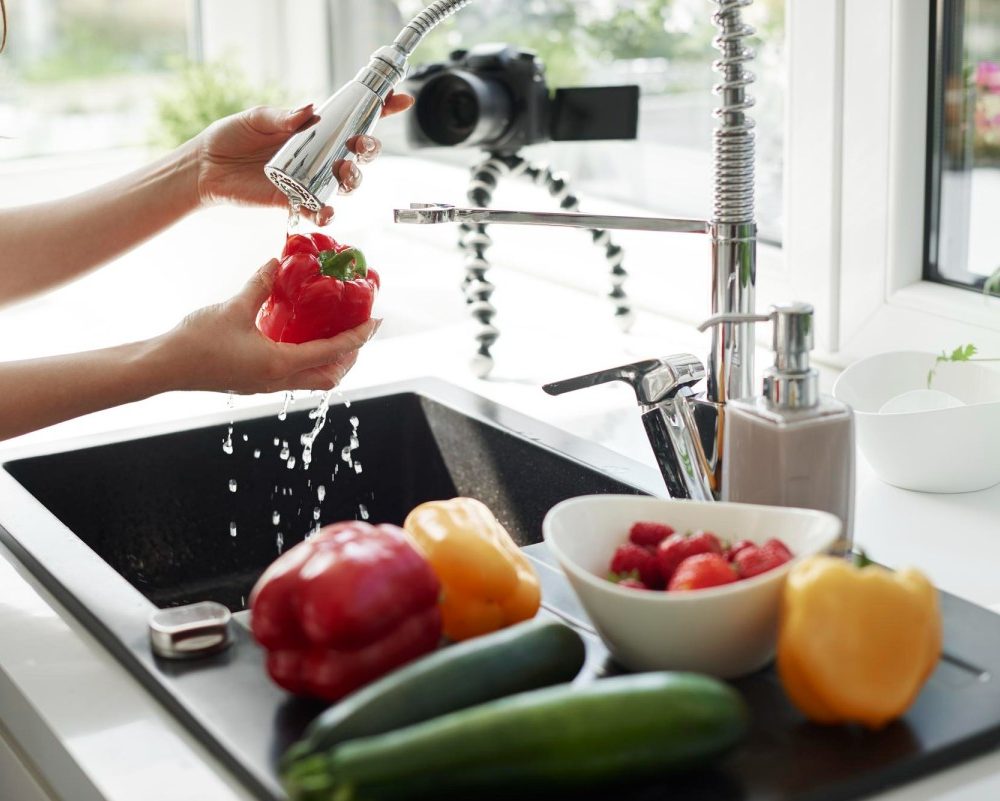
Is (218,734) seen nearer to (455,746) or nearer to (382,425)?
(455,746)

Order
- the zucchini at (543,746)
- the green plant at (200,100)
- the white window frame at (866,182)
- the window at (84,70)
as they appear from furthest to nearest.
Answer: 1. the window at (84,70)
2. the green plant at (200,100)
3. the white window frame at (866,182)
4. the zucchini at (543,746)

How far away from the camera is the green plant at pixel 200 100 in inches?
94.3

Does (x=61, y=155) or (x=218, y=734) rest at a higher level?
(x=61, y=155)

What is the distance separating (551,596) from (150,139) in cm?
177

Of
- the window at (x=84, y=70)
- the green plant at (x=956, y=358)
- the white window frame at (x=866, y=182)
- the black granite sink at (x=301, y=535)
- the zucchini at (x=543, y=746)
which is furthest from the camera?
the window at (x=84, y=70)

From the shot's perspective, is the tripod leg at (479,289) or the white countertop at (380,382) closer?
the white countertop at (380,382)

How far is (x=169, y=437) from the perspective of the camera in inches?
53.7

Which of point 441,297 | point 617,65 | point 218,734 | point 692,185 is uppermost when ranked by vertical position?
point 617,65

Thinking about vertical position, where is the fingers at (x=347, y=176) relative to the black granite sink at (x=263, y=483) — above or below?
above

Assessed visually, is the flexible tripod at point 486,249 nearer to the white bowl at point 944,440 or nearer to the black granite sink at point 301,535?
the black granite sink at point 301,535

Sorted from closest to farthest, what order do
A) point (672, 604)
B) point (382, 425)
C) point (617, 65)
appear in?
1. point (672, 604)
2. point (382, 425)
3. point (617, 65)

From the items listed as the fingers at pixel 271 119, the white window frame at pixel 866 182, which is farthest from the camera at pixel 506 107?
the fingers at pixel 271 119

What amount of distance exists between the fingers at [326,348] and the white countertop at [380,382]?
0.88 feet

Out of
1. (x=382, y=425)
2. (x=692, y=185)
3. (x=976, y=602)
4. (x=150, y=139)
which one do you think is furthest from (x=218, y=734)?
(x=150, y=139)
